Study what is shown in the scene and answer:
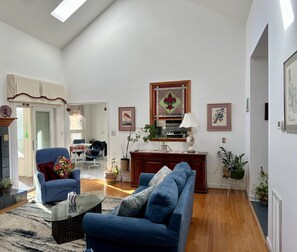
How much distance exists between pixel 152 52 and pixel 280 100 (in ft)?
12.5

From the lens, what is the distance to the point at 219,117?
16.3 ft

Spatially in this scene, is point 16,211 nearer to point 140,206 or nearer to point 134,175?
point 134,175

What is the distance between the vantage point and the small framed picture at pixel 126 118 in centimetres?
561

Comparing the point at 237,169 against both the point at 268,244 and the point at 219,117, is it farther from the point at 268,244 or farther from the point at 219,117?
the point at 268,244

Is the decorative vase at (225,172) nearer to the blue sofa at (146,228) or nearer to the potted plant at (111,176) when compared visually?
the potted plant at (111,176)

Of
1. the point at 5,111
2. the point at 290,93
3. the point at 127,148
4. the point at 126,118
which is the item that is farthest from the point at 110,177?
the point at 290,93

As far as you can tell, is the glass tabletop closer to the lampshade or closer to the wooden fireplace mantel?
the wooden fireplace mantel

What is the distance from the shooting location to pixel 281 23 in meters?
2.10

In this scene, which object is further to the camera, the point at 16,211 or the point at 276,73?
the point at 16,211

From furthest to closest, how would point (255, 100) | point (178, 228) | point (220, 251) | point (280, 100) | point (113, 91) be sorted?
point (113, 91) < point (255, 100) < point (220, 251) < point (280, 100) < point (178, 228)

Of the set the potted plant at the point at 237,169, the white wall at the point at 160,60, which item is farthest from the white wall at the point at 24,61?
the potted plant at the point at 237,169

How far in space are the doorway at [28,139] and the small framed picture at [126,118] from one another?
2.00 m

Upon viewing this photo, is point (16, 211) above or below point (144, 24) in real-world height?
below

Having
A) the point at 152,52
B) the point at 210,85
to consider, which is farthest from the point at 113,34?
the point at 210,85
